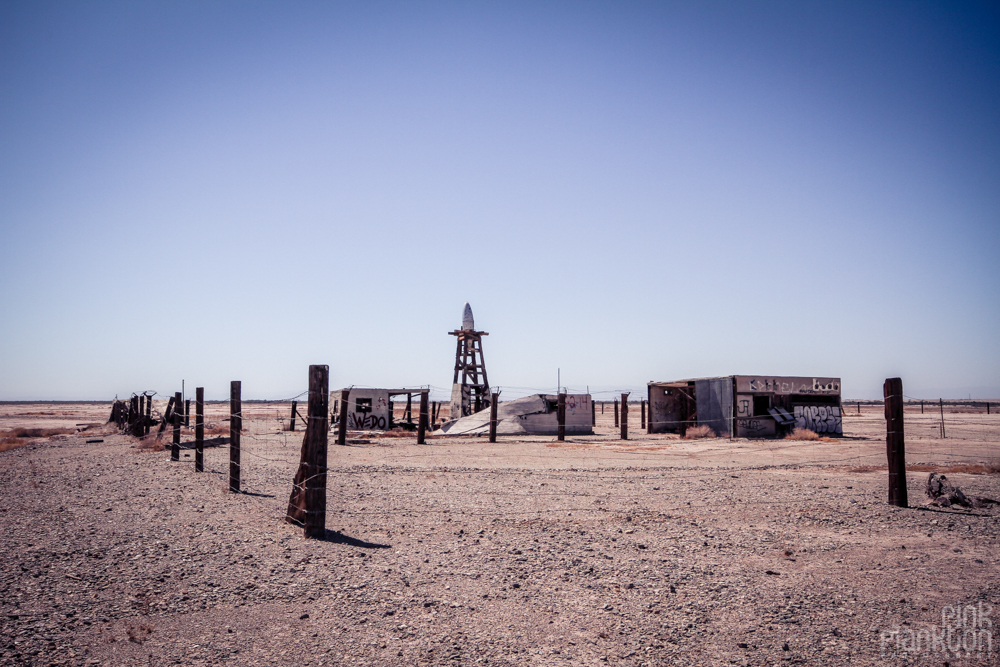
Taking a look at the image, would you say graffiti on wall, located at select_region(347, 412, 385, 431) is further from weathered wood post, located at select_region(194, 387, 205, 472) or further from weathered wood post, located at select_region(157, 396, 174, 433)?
weathered wood post, located at select_region(194, 387, 205, 472)

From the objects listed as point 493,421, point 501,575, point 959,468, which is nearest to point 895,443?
point 959,468

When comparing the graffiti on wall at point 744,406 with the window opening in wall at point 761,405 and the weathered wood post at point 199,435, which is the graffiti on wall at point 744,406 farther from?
the weathered wood post at point 199,435

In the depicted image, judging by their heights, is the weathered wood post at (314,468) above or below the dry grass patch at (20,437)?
above

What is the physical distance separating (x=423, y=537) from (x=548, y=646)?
358 centimetres

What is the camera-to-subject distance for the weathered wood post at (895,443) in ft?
33.2

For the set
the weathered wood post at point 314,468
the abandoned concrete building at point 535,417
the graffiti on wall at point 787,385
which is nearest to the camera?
the weathered wood post at point 314,468

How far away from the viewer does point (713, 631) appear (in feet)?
16.6

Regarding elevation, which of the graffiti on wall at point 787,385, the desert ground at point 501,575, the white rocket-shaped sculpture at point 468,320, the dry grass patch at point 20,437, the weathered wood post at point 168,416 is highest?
the white rocket-shaped sculpture at point 468,320

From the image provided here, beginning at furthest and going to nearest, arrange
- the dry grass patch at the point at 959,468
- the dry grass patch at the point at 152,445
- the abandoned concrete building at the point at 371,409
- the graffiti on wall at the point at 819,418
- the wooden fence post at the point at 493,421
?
the abandoned concrete building at the point at 371,409 < the graffiti on wall at the point at 819,418 < the wooden fence post at the point at 493,421 < the dry grass patch at the point at 152,445 < the dry grass patch at the point at 959,468

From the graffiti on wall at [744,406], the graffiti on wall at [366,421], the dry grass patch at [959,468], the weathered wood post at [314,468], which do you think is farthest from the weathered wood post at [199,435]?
the graffiti on wall at [744,406]

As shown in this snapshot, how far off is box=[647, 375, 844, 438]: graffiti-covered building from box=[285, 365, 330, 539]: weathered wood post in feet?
74.4

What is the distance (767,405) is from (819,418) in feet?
8.23

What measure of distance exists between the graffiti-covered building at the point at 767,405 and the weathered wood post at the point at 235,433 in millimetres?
20975

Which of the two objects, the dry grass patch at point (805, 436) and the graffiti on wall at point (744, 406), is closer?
the dry grass patch at point (805, 436)
